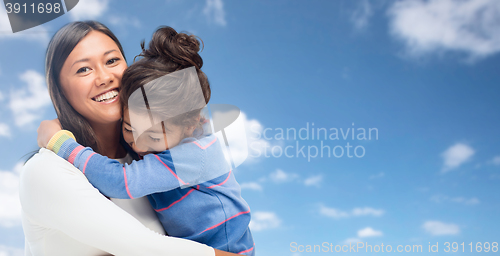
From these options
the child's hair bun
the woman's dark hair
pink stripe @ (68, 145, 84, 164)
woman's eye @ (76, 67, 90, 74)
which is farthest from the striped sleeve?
the child's hair bun

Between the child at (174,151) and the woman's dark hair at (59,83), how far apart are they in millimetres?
107

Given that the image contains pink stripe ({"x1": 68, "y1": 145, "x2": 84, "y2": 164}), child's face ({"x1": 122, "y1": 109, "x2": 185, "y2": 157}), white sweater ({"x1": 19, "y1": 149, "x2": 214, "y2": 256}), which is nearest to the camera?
white sweater ({"x1": 19, "y1": 149, "x2": 214, "y2": 256})

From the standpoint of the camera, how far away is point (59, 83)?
1.44 metres

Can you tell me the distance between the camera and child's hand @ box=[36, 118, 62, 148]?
50.8 inches

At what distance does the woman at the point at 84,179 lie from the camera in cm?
109

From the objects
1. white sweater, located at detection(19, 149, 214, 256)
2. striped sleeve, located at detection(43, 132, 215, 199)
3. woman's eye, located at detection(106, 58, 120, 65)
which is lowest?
white sweater, located at detection(19, 149, 214, 256)

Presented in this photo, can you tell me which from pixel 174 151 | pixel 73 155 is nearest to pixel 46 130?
pixel 73 155

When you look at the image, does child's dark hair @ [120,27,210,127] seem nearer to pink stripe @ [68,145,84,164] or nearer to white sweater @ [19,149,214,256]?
pink stripe @ [68,145,84,164]

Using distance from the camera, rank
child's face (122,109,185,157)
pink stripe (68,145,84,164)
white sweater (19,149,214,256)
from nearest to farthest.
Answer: white sweater (19,149,214,256), pink stripe (68,145,84,164), child's face (122,109,185,157)

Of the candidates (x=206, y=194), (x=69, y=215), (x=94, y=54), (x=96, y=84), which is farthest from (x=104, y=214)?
(x=94, y=54)

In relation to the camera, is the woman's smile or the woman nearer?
the woman

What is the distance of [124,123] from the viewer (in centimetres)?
146

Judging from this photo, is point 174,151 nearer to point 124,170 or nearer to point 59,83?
point 124,170

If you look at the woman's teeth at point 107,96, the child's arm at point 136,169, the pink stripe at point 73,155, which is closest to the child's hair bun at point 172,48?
the woman's teeth at point 107,96
